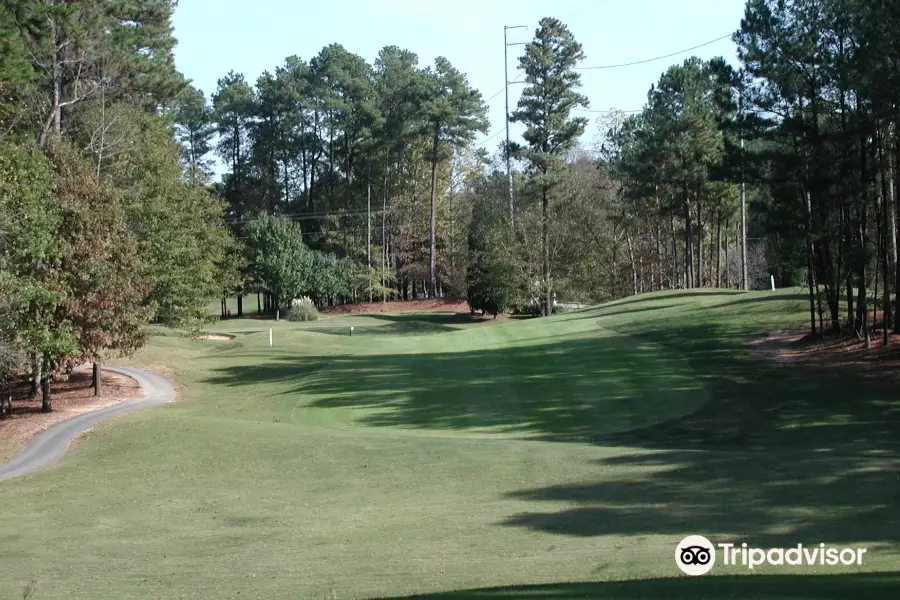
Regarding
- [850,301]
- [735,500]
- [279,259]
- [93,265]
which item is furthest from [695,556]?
[279,259]

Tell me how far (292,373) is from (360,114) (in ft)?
177

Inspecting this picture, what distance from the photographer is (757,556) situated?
30.0 feet

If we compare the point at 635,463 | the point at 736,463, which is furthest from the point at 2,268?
the point at 736,463

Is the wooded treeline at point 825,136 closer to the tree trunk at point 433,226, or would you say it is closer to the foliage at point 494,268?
the foliage at point 494,268

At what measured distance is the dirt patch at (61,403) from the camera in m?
25.0

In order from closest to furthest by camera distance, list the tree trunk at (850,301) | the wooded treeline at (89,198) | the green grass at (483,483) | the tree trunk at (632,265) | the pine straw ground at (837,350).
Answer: the green grass at (483,483) → the pine straw ground at (837,350) → the wooded treeline at (89,198) → the tree trunk at (850,301) → the tree trunk at (632,265)

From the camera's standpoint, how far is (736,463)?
600 inches

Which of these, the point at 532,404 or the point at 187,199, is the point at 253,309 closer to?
the point at 187,199

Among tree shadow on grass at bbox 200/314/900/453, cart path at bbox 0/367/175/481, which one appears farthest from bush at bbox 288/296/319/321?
tree shadow on grass at bbox 200/314/900/453

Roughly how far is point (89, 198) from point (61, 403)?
7.66 metres

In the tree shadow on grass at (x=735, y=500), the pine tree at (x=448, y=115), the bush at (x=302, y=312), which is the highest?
the pine tree at (x=448, y=115)

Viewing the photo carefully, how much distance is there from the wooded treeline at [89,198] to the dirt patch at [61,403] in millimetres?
781

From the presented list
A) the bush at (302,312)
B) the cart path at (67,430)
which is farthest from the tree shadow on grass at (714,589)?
the bush at (302,312)

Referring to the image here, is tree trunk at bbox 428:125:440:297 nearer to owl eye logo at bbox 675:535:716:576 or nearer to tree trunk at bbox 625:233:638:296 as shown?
tree trunk at bbox 625:233:638:296
